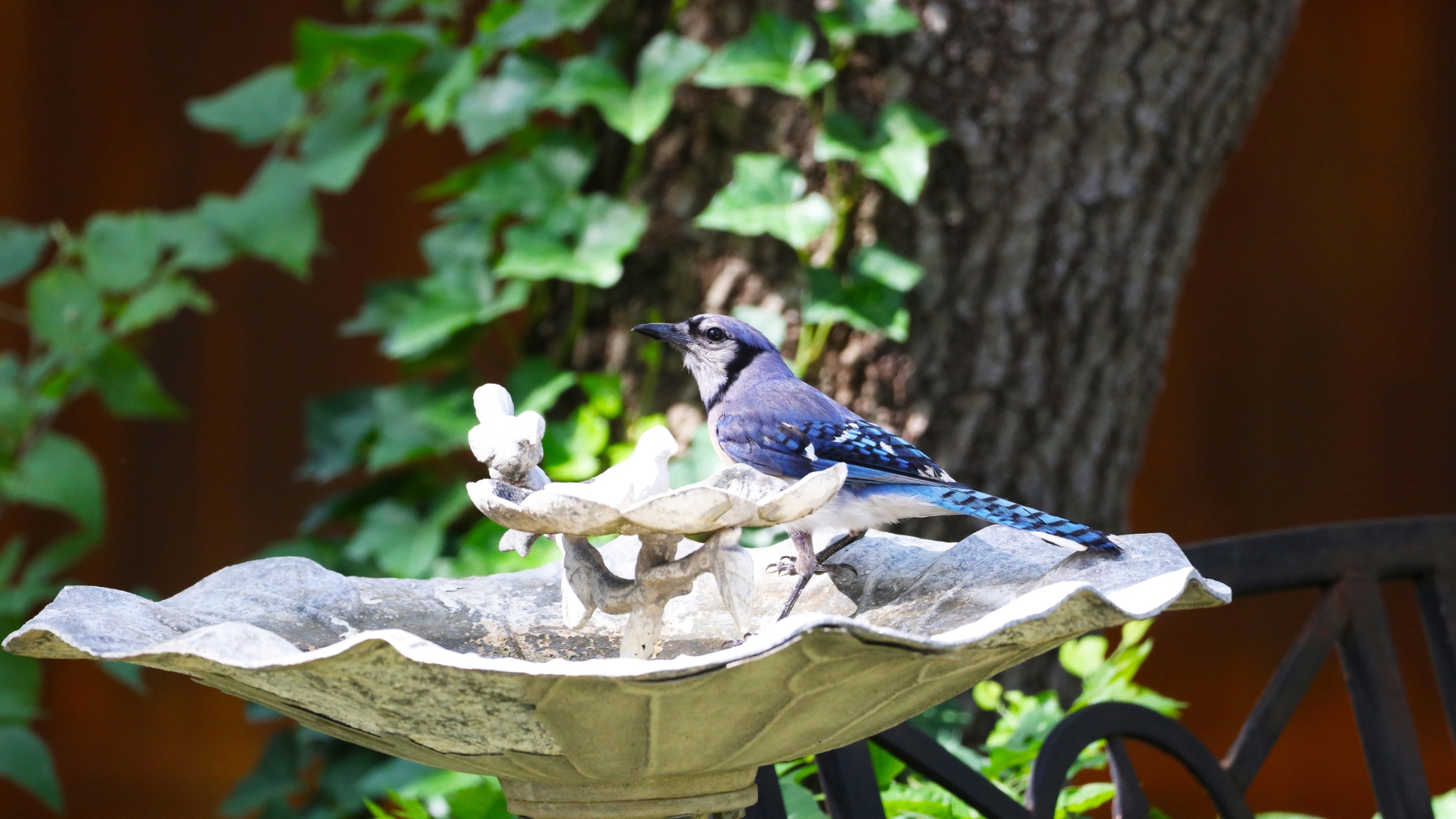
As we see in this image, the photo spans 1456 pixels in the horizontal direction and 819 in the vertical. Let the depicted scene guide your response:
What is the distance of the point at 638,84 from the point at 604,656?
4.64ft

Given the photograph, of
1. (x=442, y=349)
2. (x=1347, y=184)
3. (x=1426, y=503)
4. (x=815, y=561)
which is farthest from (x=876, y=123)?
(x=1426, y=503)

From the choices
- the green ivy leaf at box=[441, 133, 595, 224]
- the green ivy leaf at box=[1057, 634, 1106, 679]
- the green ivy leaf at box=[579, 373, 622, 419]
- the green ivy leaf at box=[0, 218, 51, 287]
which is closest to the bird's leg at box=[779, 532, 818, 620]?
the green ivy leaf at box=[1057, 634, 1106, 679]

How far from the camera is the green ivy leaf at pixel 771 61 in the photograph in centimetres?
221

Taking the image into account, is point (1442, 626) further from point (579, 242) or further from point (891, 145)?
point (579, 242)

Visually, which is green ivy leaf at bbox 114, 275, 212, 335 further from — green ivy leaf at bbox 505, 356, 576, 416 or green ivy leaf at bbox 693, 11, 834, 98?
green ivy leaf at bbox 693, 11, 834, 98

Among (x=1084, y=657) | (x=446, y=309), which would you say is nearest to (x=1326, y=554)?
(x=1084, y=657)

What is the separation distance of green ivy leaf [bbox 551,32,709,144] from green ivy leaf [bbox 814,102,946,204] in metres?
0.29

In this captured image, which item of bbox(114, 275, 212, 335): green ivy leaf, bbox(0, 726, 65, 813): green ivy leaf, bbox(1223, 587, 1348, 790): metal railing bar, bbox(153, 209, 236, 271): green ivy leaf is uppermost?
bbox(153, 209, 236, 271): green ivy leaf

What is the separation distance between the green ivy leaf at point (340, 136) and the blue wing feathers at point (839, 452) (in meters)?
1.43

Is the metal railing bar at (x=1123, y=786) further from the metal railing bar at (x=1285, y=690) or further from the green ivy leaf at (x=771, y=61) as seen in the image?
the green ivy leaf at (x=771, y=61)

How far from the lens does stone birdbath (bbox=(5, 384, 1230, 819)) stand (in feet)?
2.88

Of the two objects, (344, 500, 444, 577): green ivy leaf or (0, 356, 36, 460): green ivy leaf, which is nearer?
(344, 500, 444, 577): green ivy leaf

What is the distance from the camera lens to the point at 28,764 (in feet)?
7.95

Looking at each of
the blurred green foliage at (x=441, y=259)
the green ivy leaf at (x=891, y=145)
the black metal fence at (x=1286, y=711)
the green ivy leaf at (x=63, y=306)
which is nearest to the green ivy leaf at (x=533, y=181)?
the blurred green foliage at (x=441, y=259)
